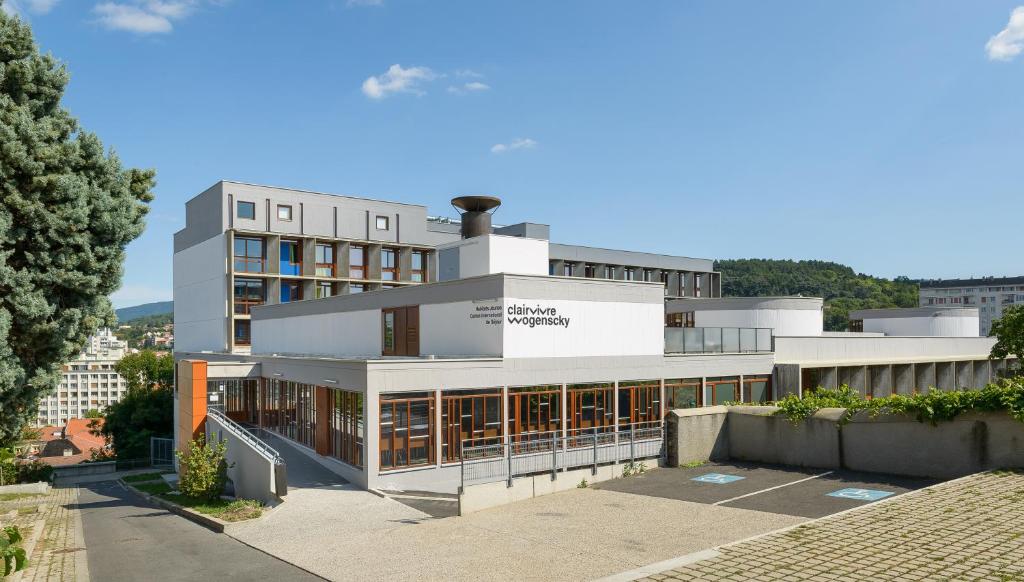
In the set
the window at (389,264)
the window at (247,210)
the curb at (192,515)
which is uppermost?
the window at (247,210)

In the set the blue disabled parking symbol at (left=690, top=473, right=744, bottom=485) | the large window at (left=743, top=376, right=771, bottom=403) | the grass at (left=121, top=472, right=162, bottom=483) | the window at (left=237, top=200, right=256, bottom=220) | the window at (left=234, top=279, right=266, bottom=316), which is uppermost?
the window at (left=237, top=200, right=256, bottom=220)

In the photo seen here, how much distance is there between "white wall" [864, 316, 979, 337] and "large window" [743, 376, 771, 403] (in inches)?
857

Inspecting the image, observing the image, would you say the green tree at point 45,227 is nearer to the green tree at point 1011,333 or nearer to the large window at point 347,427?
the large window at point 347,427

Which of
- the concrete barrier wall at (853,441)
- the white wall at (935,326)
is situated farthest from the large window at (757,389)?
the white wall at (935,326)

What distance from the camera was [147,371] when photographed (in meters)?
62.9

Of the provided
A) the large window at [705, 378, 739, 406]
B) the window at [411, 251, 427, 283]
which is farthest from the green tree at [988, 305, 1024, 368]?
the window at [411, 251, 427, 283]

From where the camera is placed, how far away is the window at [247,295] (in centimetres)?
4675

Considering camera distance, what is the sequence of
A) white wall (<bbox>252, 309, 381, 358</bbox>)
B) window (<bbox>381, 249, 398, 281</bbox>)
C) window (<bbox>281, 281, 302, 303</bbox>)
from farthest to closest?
1. window (<bbox>381, 249, 398, 281</bbox>)
2. window (<bbox>281, 281, 302, 303</bbox>)
3. white wall (<bbox>252, 309, 381, 358</bbox>)

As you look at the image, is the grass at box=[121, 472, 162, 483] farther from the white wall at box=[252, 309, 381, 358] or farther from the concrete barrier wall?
the concrete barrier wall

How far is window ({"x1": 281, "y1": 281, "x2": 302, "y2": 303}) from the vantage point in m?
49.0

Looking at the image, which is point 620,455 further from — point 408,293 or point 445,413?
point 408,293

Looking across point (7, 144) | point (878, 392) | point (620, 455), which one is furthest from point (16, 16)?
point (878, 392)

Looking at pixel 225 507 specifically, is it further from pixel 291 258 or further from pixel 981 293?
pixel 981 293

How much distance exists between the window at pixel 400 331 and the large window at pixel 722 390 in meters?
12.0
